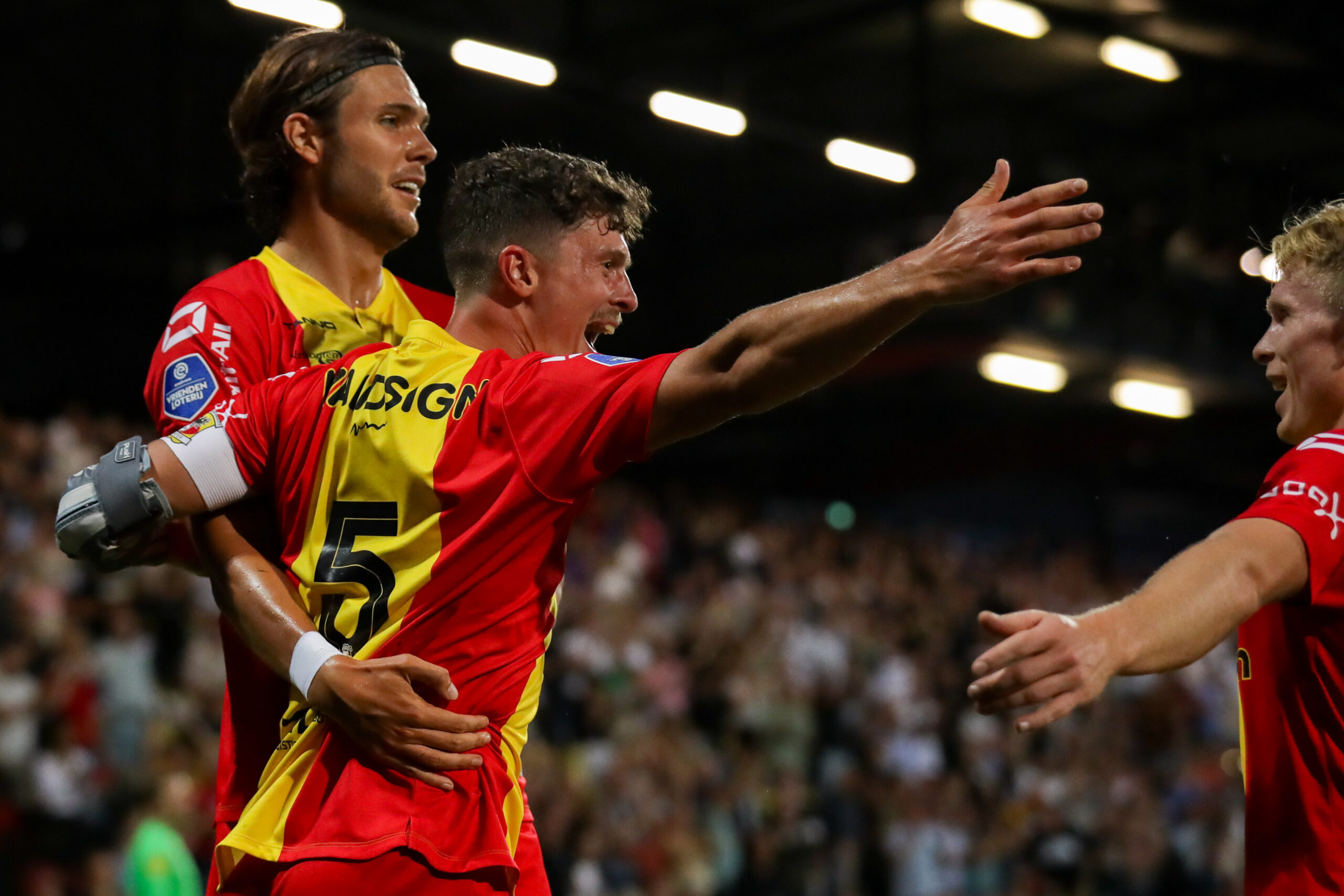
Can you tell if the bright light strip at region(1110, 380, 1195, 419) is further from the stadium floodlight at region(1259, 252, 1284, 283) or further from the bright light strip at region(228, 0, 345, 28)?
the stadium floodlight at region(1259, 252, 1284, 283)

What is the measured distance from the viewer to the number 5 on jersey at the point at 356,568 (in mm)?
2807

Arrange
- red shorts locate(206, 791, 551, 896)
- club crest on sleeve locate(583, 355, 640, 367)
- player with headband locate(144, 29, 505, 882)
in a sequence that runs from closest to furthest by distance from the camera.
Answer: red shorts locate(206, 791, 551, 896), club crest on sleeve locate(583, 355, 640, 367), player with headband locate(144, 29, 505, 882)

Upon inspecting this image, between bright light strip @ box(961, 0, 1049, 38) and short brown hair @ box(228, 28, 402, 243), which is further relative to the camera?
bright light strip @ box(961, 0, 1049, 38)

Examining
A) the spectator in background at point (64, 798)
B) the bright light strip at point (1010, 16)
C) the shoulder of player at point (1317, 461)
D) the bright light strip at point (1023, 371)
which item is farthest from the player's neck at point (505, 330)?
the bright light strip at point (1023, 371)

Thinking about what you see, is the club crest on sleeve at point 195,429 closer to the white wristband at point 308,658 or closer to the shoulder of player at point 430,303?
the white wristband at point 308,658

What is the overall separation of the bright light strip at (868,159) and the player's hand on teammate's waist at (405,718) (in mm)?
12031

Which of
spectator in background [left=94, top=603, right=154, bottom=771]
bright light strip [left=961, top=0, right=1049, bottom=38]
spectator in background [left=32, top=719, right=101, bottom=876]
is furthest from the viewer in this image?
bright light strip [left=961, top=0, right=1049, bottom=38]

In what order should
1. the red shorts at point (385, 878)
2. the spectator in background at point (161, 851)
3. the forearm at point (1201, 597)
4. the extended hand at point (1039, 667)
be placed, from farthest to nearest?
the spectator in background at point (161, 851), the red shorts at point (385, 878), the forearm at point (1201, 597), the extended hand at point (1039, 667)

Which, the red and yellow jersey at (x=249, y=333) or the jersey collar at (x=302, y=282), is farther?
the jersey collar at (x=302, y=282)

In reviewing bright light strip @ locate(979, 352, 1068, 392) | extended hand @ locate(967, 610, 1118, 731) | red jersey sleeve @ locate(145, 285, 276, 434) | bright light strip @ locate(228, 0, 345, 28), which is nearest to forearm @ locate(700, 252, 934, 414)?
extended hand @ locate(967, 610, 1118, 731)

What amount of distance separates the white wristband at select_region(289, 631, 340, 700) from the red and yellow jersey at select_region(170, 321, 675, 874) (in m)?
0.05

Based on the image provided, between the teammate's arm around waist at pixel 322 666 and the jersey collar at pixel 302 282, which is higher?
the jersey collar at pixel 302 282

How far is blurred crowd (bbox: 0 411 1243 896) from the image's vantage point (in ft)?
27.4

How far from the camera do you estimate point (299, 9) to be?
1005cm
